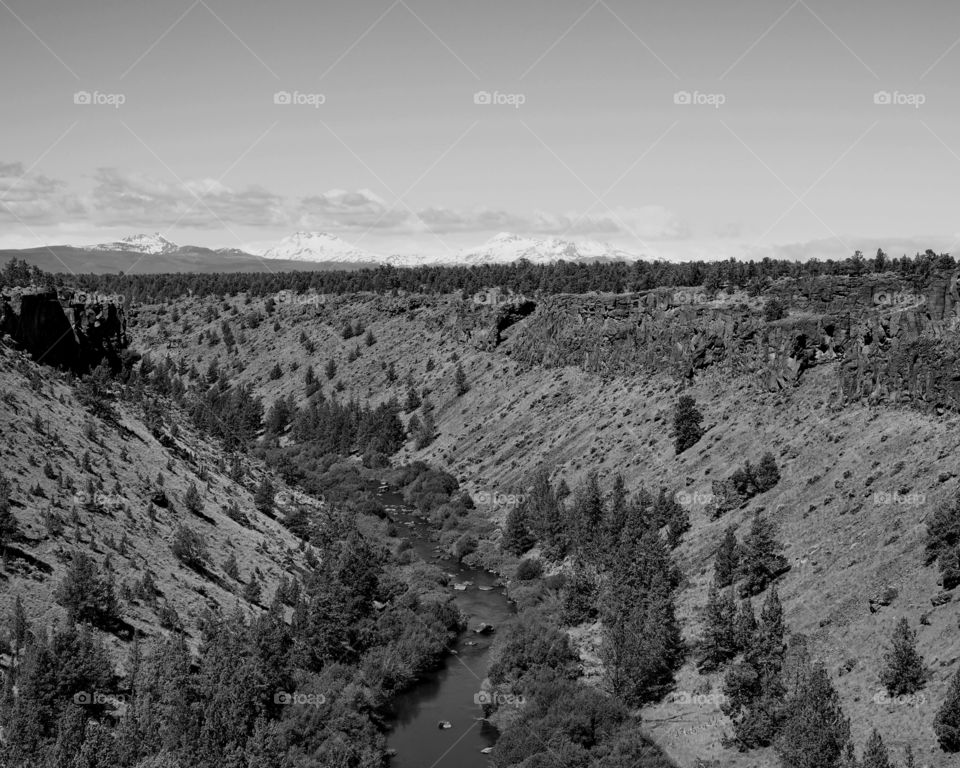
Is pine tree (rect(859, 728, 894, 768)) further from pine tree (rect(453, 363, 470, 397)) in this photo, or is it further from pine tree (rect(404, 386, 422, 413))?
pine tree (rect(404, 386, 422, 413))

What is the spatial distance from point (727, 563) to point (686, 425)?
2929 cm

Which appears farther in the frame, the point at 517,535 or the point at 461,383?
→ the point at 461,383

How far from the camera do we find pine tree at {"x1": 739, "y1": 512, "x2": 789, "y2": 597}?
66.7 meters

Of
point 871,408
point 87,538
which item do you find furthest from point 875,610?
point 87,538

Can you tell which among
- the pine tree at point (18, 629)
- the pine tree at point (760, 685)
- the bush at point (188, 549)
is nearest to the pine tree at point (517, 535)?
the bush at point (188, 549)

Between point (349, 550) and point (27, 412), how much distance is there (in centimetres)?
2611

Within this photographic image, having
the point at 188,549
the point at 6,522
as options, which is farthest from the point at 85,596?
the point at 188,549

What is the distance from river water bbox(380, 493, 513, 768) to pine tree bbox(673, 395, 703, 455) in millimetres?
25116

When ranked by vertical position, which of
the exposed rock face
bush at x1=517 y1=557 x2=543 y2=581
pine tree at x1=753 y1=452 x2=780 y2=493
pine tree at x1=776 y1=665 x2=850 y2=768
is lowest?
bush at x1=517 y1=557 x2=543 y2=581

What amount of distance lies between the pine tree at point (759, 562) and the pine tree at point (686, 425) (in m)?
26.8

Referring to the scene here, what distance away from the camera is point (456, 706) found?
61.6 m

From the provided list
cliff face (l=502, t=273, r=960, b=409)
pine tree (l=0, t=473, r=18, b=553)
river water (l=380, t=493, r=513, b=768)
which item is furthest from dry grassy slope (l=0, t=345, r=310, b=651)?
cliff face (l=502, t=273, r=960, b=409)

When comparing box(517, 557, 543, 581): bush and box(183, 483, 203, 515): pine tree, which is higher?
box(183, 483, 203, 515): pine tree

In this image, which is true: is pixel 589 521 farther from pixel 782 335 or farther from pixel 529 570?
pixel 782 335
